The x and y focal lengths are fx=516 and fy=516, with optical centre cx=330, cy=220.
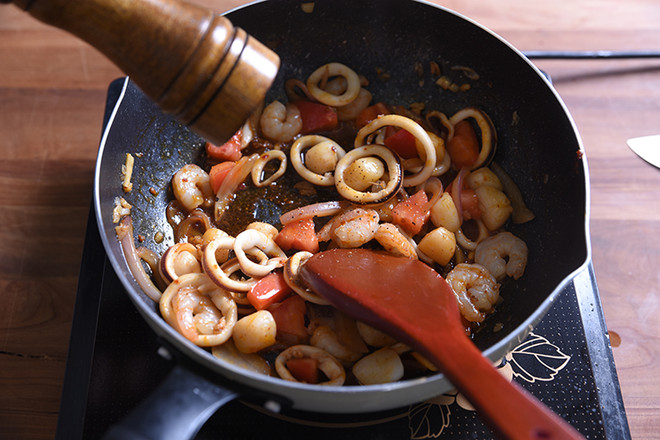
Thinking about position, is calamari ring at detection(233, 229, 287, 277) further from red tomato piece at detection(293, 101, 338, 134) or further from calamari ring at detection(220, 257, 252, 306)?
red tomato piece at detection(293, 101, 338, 134)

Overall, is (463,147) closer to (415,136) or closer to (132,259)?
(415,136)

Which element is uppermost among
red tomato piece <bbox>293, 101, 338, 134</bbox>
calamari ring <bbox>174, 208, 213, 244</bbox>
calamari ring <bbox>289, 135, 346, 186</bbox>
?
red tomato piece <bbox>293, 101, 338, 134</bbox>

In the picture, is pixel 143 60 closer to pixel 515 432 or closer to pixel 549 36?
pixel 515 432

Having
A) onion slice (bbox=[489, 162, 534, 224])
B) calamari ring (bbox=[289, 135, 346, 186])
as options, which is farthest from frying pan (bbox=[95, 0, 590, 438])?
calamari ring (bbox=[289, 135, 346, 186])

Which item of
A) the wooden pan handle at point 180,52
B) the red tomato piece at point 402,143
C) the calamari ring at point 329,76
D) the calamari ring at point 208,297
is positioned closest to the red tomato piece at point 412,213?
the red tomato piece at point 402,143

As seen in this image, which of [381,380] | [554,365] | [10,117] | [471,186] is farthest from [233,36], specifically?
[10,117]

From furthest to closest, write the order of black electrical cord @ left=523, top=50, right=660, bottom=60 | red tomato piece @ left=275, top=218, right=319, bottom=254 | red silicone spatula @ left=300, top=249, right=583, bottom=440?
black electrical cord @ left=523, top=50, right=660, bottom=60 → red tomato piece @ left=275, top=218, right=319, bottom=254 → red silicone spatula @ left=300, top=249, right=583, bottom=440

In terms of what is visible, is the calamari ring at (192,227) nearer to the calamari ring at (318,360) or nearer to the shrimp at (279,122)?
the shrimp at (279,122)
